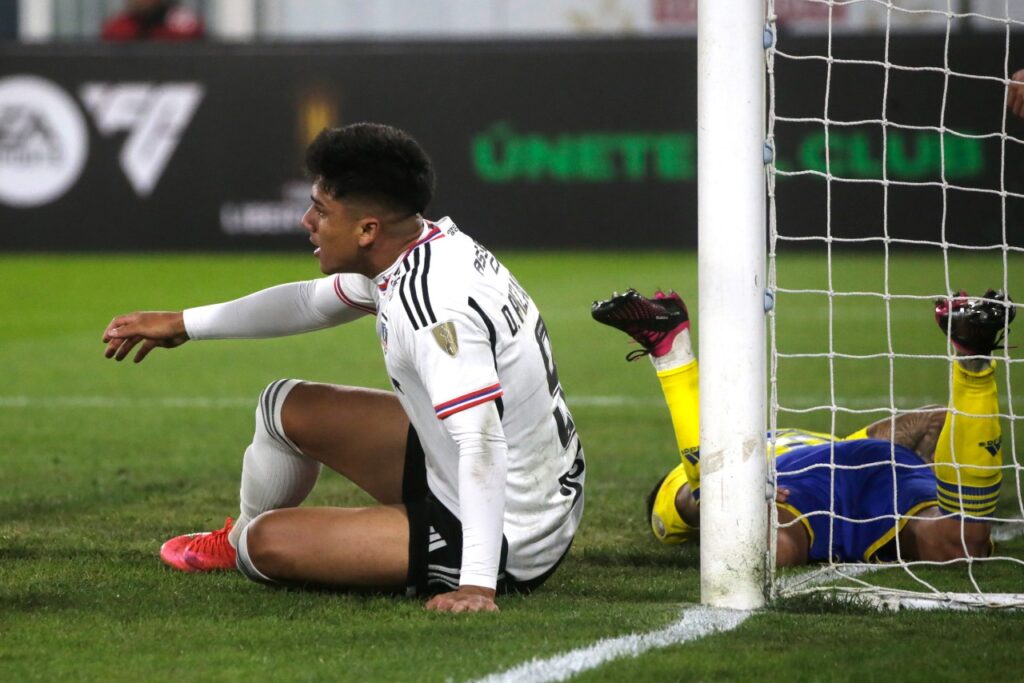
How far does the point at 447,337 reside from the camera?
136 inches

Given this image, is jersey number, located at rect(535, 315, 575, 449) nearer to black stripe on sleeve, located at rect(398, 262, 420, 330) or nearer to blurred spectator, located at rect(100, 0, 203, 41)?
black stripe on sleeve, located at rect(398, 262, 420, 330)

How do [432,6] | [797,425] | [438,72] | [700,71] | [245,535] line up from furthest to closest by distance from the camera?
[432,6]
[438,72]
[797,425]
[245,535]
[700,71]

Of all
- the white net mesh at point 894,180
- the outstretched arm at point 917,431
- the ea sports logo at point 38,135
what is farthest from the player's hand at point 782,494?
the ea sports logo at point 38,135

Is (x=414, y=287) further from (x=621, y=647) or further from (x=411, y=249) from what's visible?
(x=621, y=647)

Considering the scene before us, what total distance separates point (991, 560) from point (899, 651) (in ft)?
4.16

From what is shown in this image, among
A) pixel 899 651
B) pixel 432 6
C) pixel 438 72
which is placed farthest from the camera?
pixel 432 6

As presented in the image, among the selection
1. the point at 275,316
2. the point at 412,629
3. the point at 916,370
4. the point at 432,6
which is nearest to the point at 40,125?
the point at 432,6

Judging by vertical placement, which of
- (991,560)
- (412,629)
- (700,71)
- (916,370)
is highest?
(700,71)

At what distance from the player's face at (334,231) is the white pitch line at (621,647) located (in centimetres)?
108

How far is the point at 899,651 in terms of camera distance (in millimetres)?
3258

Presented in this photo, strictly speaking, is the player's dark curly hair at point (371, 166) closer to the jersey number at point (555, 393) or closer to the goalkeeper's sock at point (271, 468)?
the jersey number at point (555, 393)

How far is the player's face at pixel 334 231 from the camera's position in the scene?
3.66 m

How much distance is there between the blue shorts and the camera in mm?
4441

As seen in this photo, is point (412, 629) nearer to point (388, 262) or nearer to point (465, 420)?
point (465, 420)
